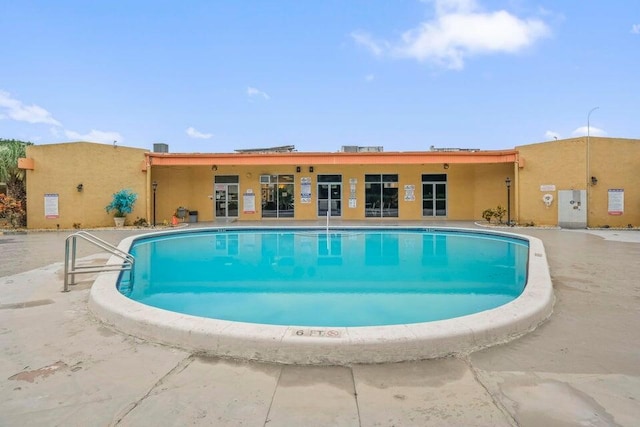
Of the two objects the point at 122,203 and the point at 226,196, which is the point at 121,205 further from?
the point at 226,196

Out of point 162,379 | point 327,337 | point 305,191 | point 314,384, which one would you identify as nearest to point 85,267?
point 162,379

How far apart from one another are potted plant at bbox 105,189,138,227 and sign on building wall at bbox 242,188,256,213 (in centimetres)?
505

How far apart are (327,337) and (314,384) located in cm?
47

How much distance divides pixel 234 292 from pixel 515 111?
61.2 ft

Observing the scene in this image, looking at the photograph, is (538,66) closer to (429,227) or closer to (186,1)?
(429,227)

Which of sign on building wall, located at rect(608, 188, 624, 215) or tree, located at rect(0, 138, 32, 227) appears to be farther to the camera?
tree, located at rect(0, 138, 32, 227)

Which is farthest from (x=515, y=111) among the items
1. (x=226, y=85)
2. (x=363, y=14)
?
(x=226, y=85)

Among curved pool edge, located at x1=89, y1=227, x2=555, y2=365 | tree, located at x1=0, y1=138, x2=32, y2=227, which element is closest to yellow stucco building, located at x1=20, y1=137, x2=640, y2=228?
tree, located at x1=0, y1=138, x2=32, y2=227

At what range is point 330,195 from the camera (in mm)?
18953

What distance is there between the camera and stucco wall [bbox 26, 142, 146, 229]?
1520 cm

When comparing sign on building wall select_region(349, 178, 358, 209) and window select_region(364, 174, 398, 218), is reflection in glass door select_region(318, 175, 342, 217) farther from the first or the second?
window select_region(364, 174, 398, 218)

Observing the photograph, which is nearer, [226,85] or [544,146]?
[544,146]

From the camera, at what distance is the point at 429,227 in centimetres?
1480

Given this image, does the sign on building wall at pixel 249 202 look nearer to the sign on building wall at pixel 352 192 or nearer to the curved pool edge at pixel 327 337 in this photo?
the sign on building wall at pixel 352 192
